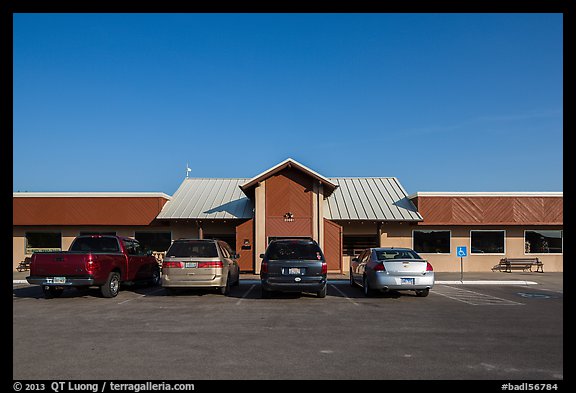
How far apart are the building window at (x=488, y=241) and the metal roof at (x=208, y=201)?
497 inches

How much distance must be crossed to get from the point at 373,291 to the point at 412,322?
194 inches

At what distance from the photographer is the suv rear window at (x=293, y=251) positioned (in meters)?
13.8

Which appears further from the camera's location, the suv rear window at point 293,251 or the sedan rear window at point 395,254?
the sedan rear window at point 395,254

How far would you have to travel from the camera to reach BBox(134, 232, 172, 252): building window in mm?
27141

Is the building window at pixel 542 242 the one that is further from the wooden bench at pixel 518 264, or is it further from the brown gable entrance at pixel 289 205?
the brown gable entrance at pixel 289 205

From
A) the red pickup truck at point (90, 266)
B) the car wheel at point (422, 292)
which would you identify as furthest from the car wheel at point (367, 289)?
the red pickup truck at point (90, 266)

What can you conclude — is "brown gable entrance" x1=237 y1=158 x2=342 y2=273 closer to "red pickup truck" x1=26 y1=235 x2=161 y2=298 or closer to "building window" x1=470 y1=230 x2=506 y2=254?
"building window" x1=470 y1=230 x2=506 y2=254

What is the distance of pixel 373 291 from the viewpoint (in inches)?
599

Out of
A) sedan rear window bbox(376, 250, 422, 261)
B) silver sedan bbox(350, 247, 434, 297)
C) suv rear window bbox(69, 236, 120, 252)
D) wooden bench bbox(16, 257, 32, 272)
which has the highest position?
suv rear window bbox(69, 236, 120, 252)

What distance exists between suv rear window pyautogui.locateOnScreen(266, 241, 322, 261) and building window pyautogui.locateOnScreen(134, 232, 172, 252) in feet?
47.5

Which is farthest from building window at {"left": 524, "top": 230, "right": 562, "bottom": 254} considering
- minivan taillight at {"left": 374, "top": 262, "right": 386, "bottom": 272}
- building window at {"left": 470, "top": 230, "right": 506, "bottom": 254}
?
minivan taillight at {"left": 374, "top": 262, "right": 386, "bottom": 272}

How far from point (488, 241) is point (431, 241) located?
3211mm
